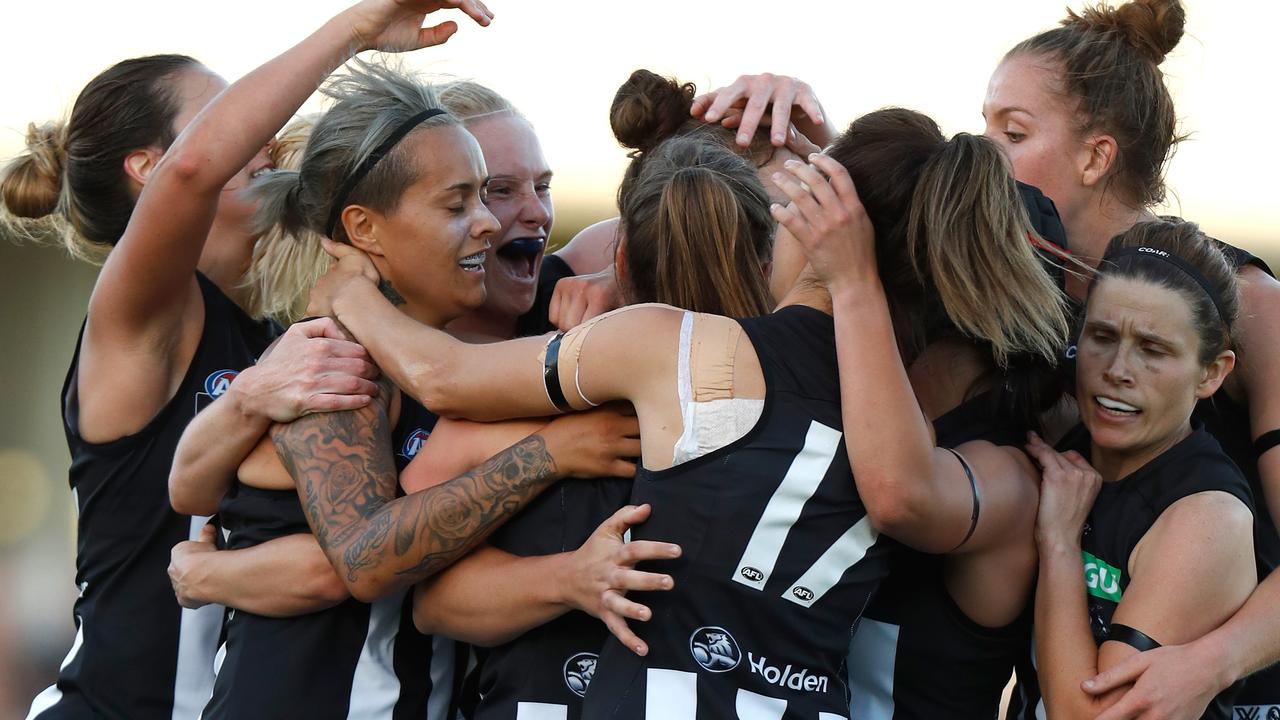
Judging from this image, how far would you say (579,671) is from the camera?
101 inches

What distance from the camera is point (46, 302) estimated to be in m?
10.9

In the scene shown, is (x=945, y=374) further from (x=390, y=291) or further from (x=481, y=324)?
(x=481, y=324)

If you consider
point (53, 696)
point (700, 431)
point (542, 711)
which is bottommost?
point (53, 696)

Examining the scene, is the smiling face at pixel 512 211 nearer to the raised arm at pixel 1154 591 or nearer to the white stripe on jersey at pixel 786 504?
the white stripe on jersey at pixel 786 504

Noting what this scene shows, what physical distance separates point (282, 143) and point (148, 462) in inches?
42.7

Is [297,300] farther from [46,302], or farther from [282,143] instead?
[46,302]

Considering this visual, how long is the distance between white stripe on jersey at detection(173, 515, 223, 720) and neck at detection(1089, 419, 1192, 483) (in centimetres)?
229

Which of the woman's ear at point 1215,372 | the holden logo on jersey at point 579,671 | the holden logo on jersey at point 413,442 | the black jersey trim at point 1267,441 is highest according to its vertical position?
the woman's ear at point 1215,372

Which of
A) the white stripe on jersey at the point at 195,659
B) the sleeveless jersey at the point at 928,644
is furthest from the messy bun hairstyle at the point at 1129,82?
the white stripe on jersey at the point at 195,659

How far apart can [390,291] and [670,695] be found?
4.19 feet

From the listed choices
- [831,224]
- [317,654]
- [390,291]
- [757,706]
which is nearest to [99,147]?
[390,291]

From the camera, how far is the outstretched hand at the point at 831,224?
2314mm

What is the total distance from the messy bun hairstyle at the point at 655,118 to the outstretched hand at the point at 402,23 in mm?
479

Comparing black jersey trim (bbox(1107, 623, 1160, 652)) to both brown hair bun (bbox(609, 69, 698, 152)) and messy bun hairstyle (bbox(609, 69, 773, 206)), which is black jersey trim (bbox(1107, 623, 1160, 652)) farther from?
brown hair bun (bbox(609, 69, 698, 152))
